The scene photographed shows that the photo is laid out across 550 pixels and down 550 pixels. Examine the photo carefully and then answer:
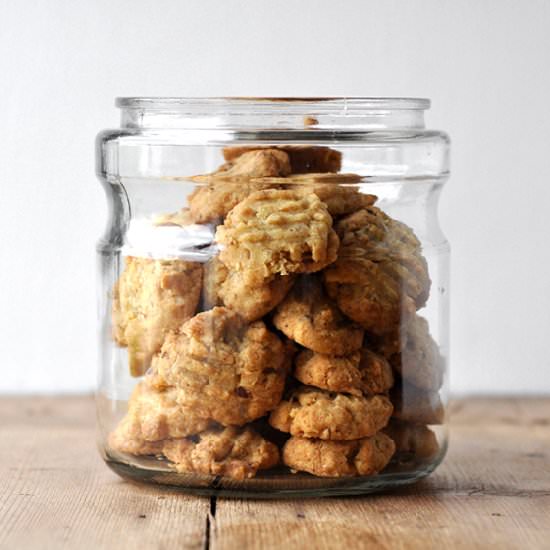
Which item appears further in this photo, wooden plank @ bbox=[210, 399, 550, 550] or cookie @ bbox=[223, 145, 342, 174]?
cookie @ bbox=[223, 145, 342, 174]

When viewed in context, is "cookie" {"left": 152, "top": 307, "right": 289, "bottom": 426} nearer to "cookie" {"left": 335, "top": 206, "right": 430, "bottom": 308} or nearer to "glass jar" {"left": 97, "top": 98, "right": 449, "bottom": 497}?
"glass jar" {"left": 97, "top": 98, "right": 449, "bottom": 497}

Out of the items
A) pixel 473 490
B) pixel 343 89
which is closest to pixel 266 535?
pixel 473 490

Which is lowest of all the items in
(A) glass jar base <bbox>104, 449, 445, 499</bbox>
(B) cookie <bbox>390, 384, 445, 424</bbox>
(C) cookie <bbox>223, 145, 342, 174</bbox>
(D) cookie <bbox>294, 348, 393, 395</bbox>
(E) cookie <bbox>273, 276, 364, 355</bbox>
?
(A) glass jar base <bbox>104, 449, 445, 499</bbox>

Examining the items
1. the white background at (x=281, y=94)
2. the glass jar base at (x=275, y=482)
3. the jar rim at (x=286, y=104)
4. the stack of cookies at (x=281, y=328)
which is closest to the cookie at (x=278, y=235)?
the stack of cookies at (x=281, y=328)

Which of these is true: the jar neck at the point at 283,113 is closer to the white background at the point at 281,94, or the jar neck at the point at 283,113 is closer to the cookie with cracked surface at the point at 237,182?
the cookie with cracked surface at the point at 237,182

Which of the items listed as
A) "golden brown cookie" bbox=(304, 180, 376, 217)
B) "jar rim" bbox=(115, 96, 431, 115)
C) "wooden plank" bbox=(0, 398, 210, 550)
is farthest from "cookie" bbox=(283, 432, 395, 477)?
"jar rim" bbox=(115, 96, 431, 115)

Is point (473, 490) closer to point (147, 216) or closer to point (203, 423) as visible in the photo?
point (203, 423)
